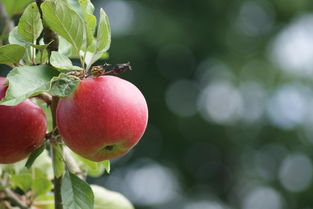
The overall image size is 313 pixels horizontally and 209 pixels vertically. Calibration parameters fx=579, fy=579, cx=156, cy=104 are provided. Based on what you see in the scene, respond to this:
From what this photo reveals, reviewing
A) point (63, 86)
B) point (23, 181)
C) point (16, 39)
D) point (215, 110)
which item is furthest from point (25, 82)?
point (215, 110)

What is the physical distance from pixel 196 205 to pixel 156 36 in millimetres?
2894

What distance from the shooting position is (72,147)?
2.68 ft

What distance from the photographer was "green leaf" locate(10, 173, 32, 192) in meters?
1.13

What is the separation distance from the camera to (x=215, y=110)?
387 inches

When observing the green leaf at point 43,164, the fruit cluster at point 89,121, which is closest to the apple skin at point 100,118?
the fruit cluster at point 89,121

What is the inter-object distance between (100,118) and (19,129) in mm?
141

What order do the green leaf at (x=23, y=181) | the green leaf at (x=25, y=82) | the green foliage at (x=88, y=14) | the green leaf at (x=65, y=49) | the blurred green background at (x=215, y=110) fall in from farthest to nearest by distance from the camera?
the blurred green background at (x=215, y=110)
the green leaf at (x=23, y=181)
the green leaf at (x=65, y=49)
the green foliage at (x=88, y=14)
the green leaf at (x=25, y=82)

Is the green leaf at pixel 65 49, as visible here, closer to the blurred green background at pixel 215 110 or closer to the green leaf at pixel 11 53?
the green leaf at pixel 11 53

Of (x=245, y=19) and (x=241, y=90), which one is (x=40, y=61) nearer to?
(x=241, y=90)

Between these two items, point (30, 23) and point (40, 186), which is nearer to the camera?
point (30, 23)

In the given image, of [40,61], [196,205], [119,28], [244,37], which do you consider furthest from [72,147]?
[244,37]

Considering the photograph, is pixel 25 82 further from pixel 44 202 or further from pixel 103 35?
pixel 44 202

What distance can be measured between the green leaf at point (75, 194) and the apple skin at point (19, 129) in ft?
0.25

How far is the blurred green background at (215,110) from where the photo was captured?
9.56 meters
